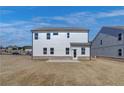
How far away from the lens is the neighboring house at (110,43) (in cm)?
1738

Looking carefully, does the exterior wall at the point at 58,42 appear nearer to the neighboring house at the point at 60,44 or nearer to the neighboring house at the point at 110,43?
the neighboring house at the point at 60,44

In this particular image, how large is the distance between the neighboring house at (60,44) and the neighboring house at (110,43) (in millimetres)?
2360

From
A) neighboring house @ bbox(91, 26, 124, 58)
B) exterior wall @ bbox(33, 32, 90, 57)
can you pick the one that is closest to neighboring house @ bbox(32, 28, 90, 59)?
exterior wall @ bbox(33, 32, 90, 57)

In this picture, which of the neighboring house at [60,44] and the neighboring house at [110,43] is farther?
the neighboring house at [110,43]

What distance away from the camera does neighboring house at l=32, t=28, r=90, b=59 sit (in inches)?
666

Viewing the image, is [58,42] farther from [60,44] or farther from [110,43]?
[110,43]

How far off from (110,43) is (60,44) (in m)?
5.19

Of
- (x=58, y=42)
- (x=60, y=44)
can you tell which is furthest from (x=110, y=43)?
(x=58, y=42)

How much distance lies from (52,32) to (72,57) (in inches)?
110

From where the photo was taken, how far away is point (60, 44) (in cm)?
1700

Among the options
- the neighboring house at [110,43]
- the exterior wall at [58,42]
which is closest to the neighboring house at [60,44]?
the exterior wall at [58,42]
